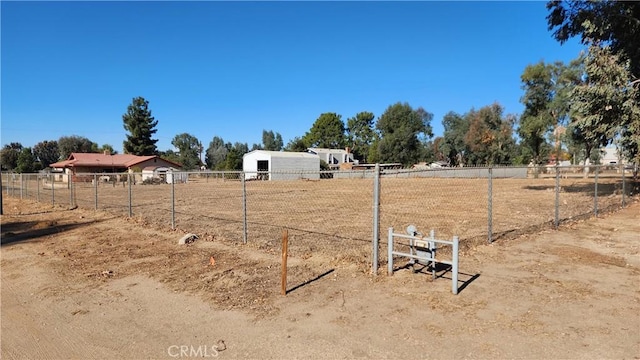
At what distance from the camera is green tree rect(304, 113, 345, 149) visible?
9750cm

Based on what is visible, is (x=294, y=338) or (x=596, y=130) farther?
(x=596, y=130)

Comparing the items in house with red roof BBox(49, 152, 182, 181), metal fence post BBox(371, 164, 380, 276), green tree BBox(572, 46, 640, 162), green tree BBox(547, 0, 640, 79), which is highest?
green tree BBox(547, 0, 640, 79)

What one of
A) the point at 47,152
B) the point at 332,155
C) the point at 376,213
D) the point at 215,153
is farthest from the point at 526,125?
the point at 47,152

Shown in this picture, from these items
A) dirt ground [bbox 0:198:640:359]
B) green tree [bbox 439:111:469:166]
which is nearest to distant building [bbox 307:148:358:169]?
green tree [bbox 439:111:469:166]

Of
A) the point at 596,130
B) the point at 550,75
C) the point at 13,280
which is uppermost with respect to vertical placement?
the point at 550,75

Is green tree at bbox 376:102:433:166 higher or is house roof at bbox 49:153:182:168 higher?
green tree at bbox 376:102:433:166

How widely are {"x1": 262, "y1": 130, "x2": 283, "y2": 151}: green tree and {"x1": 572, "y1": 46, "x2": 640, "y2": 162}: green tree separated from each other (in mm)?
104254

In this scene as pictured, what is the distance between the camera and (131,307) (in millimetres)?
4715

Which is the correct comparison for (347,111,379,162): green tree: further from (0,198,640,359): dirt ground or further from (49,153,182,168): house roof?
(0,198,640,359): dirt ground

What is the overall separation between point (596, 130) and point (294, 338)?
16029 mm

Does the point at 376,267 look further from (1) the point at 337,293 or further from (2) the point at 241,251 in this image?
(2) the point at 241,251

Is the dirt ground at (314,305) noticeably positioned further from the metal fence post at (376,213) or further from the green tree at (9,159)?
the green tree at (9,159)

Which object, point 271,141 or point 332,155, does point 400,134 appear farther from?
point 271,141

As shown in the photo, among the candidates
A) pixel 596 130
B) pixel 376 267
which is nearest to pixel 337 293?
pixel 376 267
